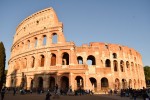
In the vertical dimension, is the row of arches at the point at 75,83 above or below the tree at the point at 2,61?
below

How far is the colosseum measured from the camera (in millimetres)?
26031

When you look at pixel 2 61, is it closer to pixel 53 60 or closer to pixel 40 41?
pixel 53 60

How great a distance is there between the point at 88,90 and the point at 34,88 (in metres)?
9.32

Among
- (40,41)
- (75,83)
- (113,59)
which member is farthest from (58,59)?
(113,59)

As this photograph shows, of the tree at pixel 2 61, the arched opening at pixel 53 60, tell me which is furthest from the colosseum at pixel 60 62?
the tree at pixel 2 61

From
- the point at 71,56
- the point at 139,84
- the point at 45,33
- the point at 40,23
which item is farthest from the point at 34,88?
the point at 139,84

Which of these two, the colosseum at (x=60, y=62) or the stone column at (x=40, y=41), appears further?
the stone column at (x=40, y=41)

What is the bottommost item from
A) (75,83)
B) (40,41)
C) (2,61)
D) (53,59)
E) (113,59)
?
(75,83)

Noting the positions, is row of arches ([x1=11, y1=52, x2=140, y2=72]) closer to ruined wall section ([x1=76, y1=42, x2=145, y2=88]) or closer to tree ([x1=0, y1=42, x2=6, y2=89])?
ruined wall section ([x1=76, y1=42, x2=145, y2=88])

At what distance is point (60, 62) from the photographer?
2648 cm

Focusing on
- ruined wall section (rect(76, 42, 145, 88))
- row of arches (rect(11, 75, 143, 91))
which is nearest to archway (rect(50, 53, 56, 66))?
row of arches (rect(11, 75, 143, 91))

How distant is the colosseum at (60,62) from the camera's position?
1025 inches

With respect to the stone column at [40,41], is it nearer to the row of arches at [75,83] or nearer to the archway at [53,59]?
the archway at [53,59]

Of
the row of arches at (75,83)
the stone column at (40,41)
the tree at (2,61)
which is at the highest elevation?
the stone column at (40,41)
